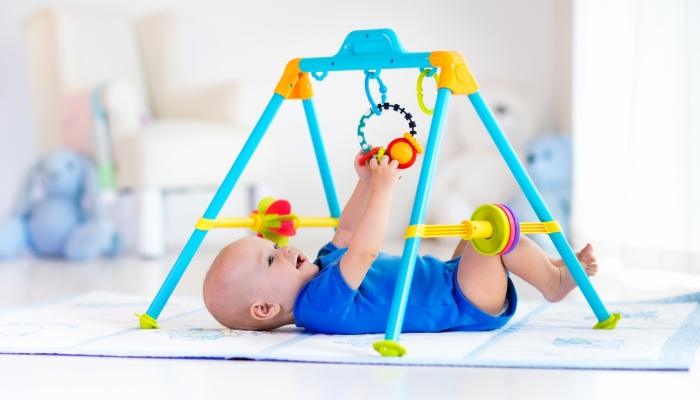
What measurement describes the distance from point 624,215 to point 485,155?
1.25 m

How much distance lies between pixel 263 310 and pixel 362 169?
30 cm

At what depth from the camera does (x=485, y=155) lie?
361 centimetres

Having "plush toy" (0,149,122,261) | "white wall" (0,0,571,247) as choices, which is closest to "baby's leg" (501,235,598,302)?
"plush toy" (0,149,122,261)

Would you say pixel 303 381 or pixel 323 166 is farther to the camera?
pixel 323 166

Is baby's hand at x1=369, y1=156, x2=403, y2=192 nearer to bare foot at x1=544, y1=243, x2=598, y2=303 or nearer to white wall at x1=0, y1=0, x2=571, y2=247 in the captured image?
bare foot at x1=544, y1=243, x2=598, y2=303

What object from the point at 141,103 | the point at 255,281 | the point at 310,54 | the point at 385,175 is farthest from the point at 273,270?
the point at 310,54

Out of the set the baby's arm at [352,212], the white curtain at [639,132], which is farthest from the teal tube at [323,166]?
the white curtain at [639,132]

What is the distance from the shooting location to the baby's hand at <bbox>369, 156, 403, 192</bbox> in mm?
1195

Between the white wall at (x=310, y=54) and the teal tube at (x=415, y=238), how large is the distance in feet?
8.44

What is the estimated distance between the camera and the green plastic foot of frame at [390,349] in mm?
1097

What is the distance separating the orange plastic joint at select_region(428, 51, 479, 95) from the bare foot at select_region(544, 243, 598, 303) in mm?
374

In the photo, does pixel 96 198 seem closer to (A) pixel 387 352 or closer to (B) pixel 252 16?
(B) pixel 252 16

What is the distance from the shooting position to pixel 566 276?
137 centimetres

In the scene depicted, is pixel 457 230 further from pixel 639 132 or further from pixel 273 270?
pixel 639 132
